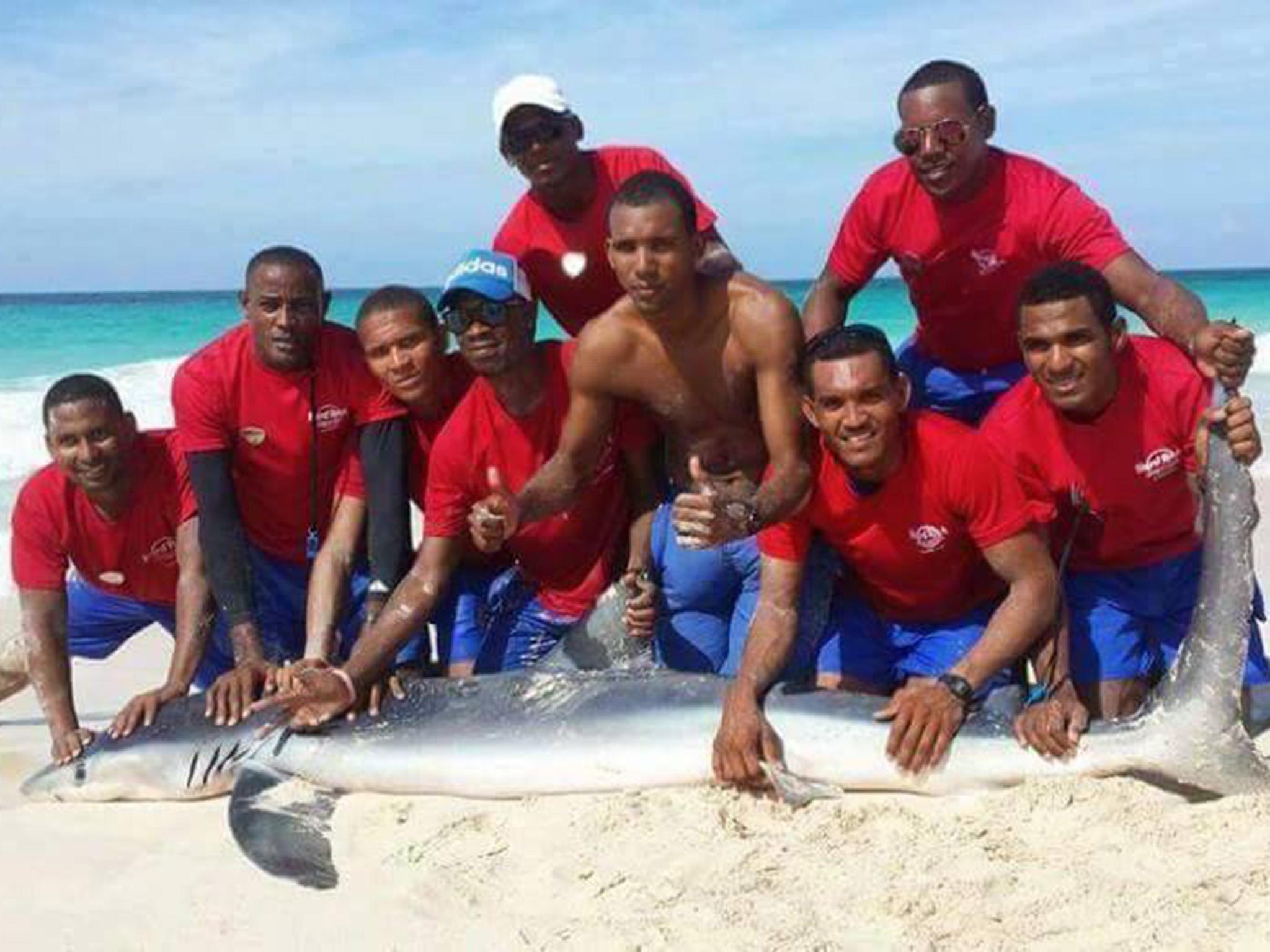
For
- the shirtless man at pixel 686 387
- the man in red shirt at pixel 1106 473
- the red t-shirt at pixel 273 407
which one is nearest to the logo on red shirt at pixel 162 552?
the red t-shirt at pixel 273 407

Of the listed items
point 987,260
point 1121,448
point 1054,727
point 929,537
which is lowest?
point 1054,727

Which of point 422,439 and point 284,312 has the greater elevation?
point 284,312

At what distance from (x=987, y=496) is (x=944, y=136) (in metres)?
1.43

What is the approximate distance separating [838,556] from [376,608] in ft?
5.66

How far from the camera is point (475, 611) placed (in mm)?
5863

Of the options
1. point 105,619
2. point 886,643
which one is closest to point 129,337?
point 105,619

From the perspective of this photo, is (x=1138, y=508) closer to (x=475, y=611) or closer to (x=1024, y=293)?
(x=1024, y=293)

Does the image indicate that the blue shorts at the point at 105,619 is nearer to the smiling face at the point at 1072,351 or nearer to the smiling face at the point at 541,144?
the smiling face at the point at 541,144

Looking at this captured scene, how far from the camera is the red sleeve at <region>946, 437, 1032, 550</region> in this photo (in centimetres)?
464

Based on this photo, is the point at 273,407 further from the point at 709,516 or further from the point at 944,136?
the point at 944,136

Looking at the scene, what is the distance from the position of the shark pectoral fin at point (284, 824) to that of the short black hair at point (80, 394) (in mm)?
1464

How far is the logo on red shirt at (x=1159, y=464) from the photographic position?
485cm

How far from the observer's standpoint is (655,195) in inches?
189

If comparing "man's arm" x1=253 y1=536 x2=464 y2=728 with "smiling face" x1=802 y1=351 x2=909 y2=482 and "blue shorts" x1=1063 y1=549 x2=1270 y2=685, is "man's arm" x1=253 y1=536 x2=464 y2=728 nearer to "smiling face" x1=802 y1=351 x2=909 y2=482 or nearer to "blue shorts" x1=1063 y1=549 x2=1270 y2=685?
"smiling face" x1=802 y1=351 x2=909 y2=482
